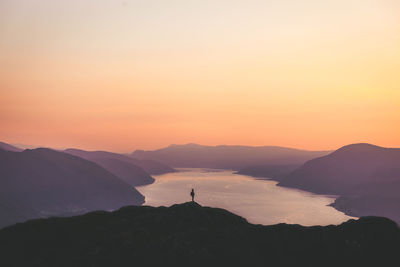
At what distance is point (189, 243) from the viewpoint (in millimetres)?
63219

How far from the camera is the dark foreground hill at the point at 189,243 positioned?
60.5 metres

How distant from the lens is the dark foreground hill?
6050 centimetres

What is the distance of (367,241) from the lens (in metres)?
66.9

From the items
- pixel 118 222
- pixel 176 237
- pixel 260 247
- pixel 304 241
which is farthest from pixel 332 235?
pixel 118 222

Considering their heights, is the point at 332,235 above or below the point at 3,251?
above

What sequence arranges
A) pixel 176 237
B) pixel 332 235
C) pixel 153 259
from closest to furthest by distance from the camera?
pixel 153 259, pixel 176 237, pixel 332 235

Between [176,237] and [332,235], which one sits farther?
[332,235]

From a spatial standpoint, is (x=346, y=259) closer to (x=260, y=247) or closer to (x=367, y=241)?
(x=367, y=241)

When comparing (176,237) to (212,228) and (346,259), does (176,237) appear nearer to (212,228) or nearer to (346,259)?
(212,228)

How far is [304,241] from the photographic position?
67.7 m

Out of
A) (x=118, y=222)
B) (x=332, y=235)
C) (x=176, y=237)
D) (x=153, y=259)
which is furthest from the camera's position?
(x=118, y=222)

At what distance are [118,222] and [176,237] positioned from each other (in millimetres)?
15608

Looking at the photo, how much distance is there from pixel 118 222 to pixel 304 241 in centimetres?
3311

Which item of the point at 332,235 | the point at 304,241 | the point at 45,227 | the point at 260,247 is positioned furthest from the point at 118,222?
the point at 332,235
